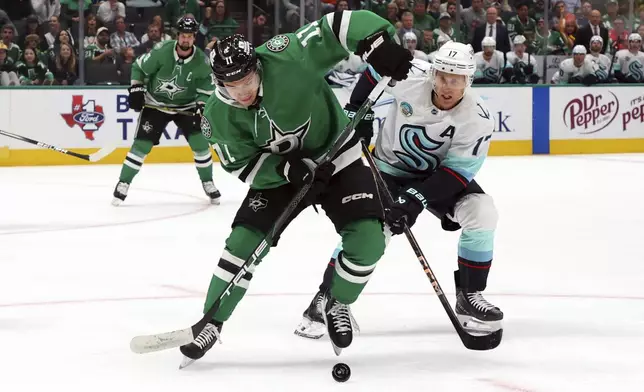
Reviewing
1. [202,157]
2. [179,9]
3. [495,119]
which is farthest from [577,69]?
[202,157]

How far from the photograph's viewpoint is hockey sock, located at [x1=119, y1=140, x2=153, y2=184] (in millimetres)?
6777

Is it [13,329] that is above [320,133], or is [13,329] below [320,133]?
below

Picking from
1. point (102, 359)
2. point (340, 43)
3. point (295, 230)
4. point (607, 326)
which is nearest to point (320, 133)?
point (340, 43)

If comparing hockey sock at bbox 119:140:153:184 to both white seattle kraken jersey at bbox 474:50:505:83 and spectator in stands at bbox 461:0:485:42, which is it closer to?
white seattle kraken jersey at bbox 474:50:505:83

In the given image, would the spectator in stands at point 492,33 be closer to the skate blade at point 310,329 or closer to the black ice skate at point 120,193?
the black ice skate at point 120,193

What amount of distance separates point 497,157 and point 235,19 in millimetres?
2896

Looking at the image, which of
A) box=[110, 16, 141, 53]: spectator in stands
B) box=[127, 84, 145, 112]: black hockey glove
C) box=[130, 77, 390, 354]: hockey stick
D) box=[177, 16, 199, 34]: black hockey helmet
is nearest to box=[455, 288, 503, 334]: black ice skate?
box=[130, 77, 390, 354]: hockey stick

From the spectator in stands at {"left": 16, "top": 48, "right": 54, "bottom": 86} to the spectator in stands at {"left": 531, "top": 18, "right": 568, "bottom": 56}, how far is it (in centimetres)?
494

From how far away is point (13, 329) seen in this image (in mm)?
3355

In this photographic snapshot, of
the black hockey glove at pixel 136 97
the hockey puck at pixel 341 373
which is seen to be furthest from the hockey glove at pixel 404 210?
the black hockey glove at pixel 136 97

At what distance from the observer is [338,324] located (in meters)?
2.92

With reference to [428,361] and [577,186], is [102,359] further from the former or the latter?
[577,186]

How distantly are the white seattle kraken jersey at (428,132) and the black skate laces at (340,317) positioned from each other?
60 centimetres

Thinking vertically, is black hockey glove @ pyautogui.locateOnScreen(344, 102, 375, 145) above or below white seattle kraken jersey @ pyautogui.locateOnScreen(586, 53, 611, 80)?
above
